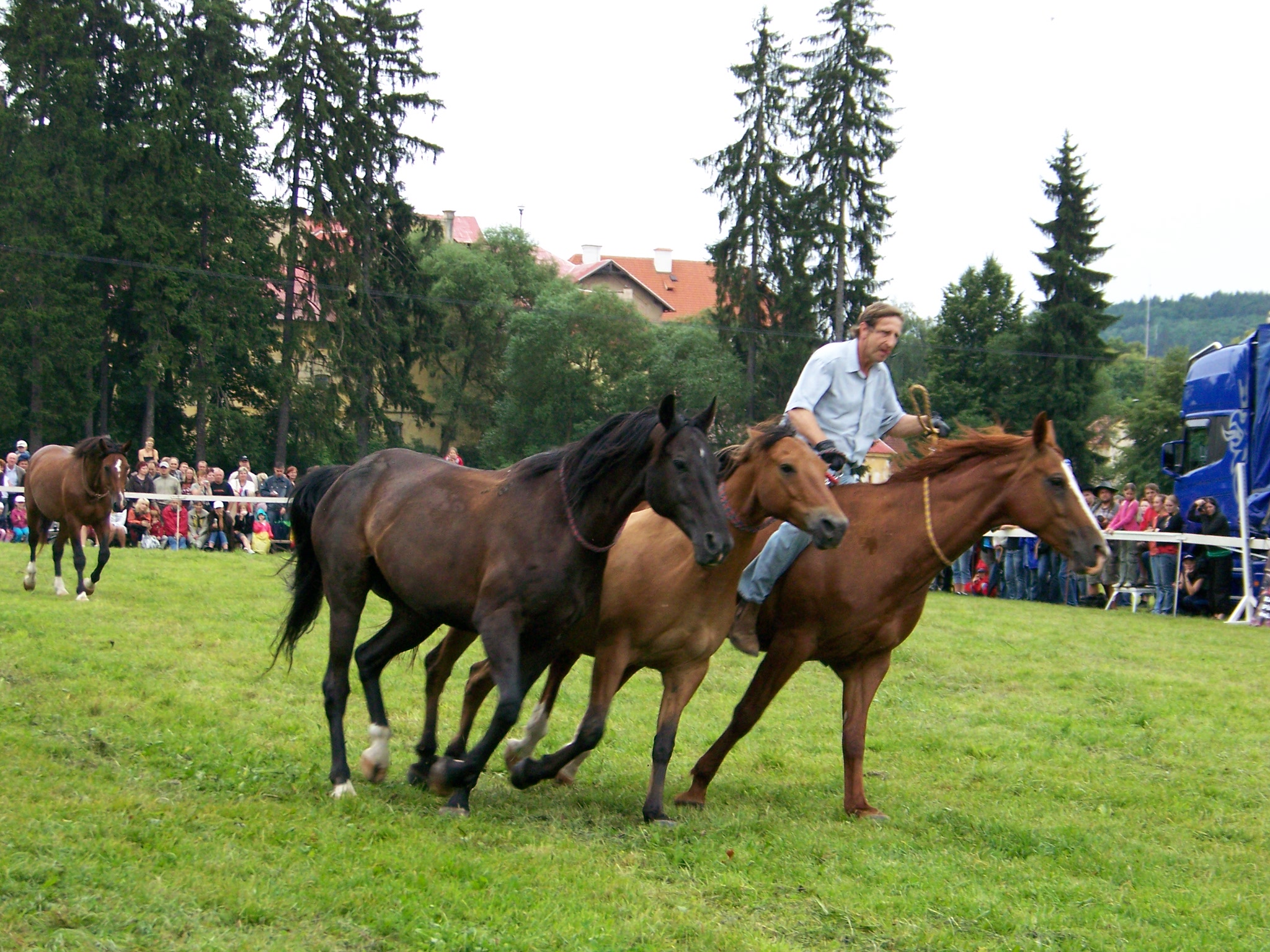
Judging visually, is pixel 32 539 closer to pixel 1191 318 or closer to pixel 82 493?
pixel 82 493

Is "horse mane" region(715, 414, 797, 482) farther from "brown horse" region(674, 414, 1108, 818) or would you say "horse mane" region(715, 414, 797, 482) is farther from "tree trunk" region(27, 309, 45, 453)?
"tree trunk" region(27, 309, 45, 453)

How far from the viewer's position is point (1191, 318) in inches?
5994

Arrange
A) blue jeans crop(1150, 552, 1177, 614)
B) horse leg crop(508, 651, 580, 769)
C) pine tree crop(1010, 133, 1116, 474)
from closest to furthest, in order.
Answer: horse leg crop(508, 651, 580, 769) → blue jeans crop(1150, 552, 1177, 614) → pine tree crop(1010, 133, 1116, 474)

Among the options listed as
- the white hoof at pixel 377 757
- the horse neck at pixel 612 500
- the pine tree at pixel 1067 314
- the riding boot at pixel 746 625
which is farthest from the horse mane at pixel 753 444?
the pine tree at pixel 1067 314

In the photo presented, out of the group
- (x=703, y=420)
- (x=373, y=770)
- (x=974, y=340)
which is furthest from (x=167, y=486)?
(x=974, y=340)

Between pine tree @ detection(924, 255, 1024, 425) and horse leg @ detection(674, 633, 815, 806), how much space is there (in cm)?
4394

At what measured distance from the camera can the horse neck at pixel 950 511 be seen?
647 centimetres

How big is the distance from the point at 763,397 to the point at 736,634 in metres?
37.6

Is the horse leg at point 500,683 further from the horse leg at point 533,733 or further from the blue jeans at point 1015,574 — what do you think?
the blue jeans at point 1015,574

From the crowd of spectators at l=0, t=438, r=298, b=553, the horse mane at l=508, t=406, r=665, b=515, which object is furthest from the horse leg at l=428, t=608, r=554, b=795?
the crowd of spectators at l=0, t=438, r=298, b=553

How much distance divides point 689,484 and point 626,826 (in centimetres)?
181

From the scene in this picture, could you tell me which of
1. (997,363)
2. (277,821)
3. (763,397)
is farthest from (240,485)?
(997,363)

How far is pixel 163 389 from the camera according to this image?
117 ft

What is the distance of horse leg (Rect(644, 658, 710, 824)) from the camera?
239 inches
